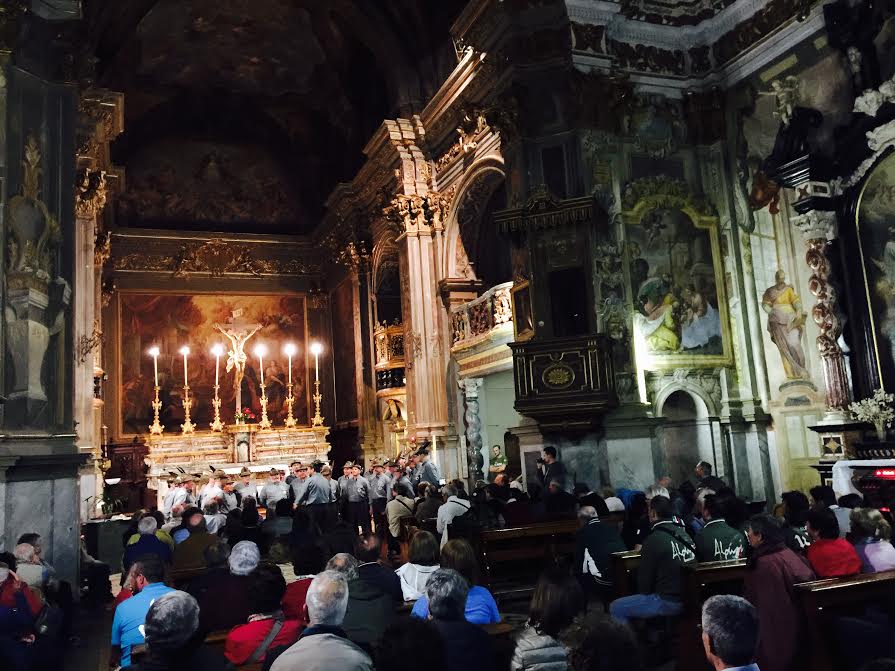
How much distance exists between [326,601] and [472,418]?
15.3 metres

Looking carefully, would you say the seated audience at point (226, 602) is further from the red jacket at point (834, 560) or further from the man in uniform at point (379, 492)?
the man in uniform at point (379, 492)

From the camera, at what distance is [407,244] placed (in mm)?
19859

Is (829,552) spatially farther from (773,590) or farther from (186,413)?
(186,413)

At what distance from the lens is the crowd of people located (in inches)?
124

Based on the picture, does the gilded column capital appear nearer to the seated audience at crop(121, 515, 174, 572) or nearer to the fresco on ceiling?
the seated audience at crop(121, 515, 174, 572)

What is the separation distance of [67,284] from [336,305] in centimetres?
1743

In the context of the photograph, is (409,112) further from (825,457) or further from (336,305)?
(825,457)

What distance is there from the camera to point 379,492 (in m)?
15.7

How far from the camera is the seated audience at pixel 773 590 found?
4512 mm

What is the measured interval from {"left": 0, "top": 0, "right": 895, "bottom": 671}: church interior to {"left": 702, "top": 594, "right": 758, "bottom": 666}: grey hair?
0.14 ft

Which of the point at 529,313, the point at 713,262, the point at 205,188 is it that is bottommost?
the point at 529,313

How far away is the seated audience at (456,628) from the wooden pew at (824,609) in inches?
76.7

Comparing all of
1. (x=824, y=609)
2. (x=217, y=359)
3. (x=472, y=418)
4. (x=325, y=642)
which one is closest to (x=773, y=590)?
(x=824, y=609)

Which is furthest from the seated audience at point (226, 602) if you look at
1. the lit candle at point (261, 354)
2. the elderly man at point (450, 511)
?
the lit candle at point (261, 354)
